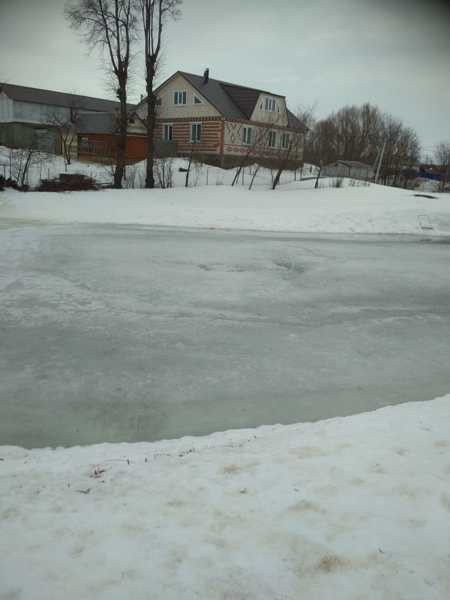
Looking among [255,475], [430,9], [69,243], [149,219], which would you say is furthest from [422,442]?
[430,9]

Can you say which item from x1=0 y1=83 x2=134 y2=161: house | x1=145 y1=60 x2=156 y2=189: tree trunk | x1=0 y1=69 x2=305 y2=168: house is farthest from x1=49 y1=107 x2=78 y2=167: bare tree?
x1=145 y1=60 x2=156 y2=189: tree trunk

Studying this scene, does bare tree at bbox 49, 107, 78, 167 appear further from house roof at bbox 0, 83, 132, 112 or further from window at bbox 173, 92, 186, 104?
window at bbox 173, 92, 186, 104

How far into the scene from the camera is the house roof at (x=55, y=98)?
139 feet

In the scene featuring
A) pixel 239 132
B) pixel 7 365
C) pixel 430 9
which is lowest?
pixel 7 365

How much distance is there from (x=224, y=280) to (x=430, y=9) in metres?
24.4

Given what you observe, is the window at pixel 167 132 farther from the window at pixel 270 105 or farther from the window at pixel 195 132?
the window at pixel 270 105

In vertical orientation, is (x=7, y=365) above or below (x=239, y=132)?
below

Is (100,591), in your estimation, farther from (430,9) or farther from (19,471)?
(430,9)

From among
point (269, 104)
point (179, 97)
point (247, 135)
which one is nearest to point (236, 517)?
point (247, 135)

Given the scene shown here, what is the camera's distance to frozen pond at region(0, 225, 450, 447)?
4.32 meters

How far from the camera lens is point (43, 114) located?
43656 mm

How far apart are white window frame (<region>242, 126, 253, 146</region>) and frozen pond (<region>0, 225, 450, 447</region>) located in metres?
26.2

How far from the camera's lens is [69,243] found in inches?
451

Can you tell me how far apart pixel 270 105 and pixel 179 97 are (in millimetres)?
7340
